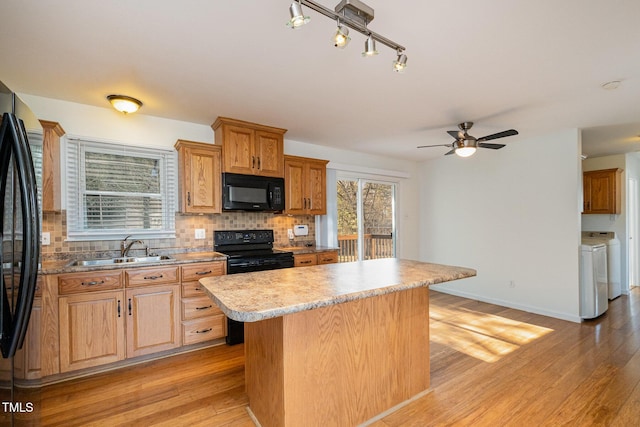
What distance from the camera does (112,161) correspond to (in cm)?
306

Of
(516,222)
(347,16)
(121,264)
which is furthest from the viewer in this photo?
(516,222)

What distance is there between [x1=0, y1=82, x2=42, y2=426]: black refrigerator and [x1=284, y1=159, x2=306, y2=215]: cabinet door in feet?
8.62

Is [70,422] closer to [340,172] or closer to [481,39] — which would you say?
[481,39]

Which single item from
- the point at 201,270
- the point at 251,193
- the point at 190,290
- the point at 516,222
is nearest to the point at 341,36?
the point at 251,193

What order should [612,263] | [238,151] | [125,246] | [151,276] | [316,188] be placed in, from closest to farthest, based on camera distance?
[151,276]
[125,246]
[238,151]
[316,188]
[612,263]

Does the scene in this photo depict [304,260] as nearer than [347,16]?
No

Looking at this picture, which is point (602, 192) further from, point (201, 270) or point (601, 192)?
point (201, 270)

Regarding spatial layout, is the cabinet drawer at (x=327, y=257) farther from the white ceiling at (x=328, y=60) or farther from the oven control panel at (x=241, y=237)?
the white ceiling at (x=328, y=60)

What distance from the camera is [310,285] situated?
1680mm

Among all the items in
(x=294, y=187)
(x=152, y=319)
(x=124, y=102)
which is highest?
(x=124, y=102)

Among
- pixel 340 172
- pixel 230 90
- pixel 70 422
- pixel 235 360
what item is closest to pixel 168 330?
pixel 235 360

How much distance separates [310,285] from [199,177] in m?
2.08

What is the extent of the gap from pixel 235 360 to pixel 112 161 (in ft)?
7.70

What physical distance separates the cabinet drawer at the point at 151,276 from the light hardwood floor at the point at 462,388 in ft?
2.41
